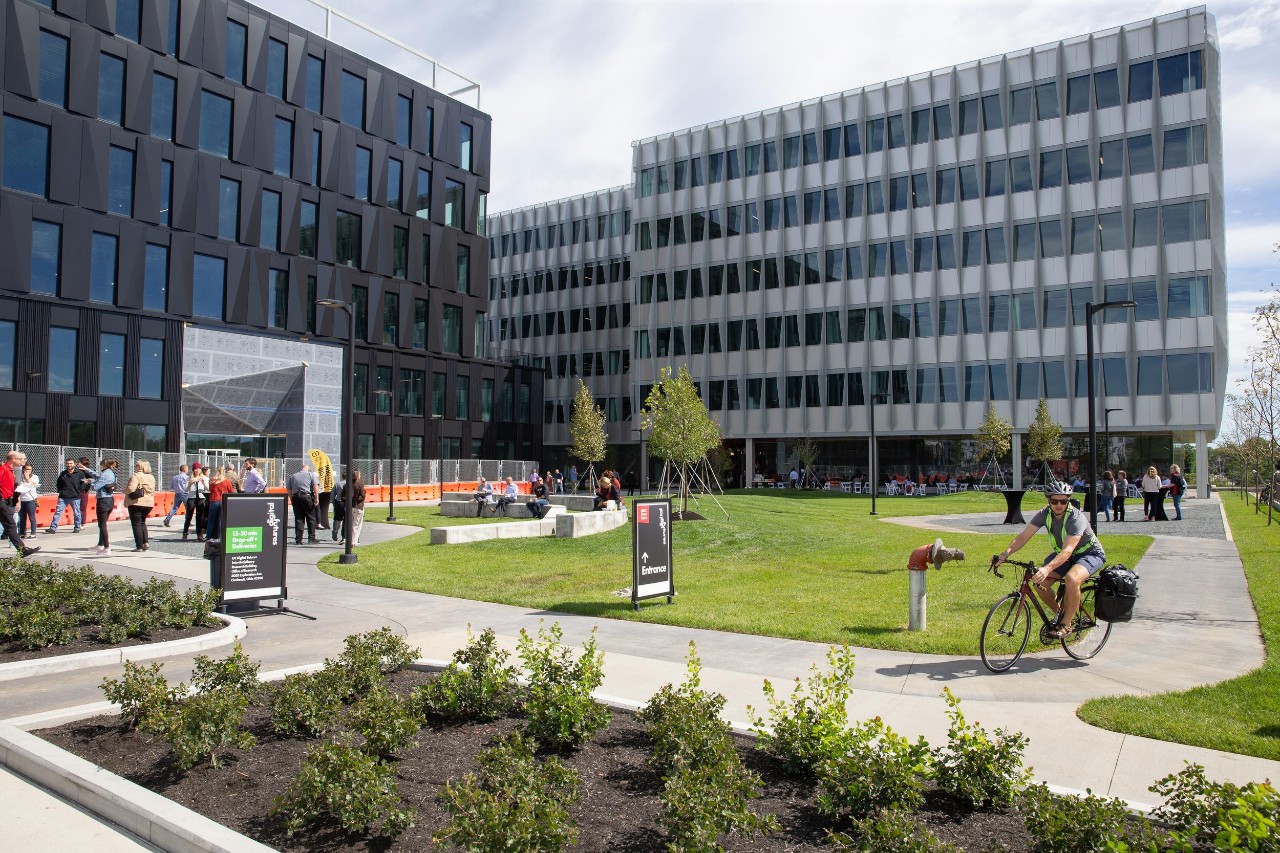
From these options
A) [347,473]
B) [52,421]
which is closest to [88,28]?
[52,421]

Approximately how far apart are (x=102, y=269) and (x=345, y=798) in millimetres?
39515

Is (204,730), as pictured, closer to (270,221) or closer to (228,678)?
(228,678)

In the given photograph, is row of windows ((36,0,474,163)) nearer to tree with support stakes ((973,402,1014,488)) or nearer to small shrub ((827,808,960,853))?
tree with support stakes ((973,402,1014,488))

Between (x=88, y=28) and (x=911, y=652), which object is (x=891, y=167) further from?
(x=911, y=652)

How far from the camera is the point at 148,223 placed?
3816 centimetres

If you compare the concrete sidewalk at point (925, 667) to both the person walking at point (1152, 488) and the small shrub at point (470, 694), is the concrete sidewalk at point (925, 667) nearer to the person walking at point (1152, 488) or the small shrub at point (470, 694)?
the small shrub at point (470, 694)

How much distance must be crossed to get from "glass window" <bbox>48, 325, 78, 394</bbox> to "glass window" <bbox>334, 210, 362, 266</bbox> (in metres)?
14.3

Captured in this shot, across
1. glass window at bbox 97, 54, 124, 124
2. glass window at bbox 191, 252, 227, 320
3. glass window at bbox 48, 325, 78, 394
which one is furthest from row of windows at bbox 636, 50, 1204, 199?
glass window at bbox 48, 325, 78, 394

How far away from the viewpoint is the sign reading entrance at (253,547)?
11469 millimetres

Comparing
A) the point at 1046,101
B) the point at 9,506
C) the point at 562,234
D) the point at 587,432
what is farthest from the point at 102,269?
the point at 1046,101

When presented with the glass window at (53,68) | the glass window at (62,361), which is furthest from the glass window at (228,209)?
the glass window at (62,361)

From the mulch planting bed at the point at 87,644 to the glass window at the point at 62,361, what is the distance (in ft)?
100

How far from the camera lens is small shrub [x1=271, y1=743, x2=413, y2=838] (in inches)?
173

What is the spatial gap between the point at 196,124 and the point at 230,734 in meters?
41.8
